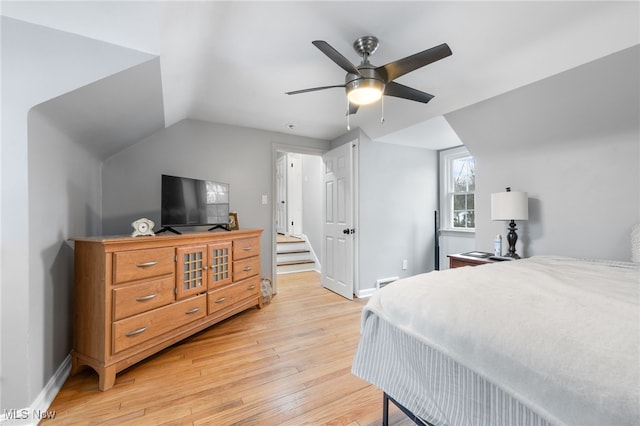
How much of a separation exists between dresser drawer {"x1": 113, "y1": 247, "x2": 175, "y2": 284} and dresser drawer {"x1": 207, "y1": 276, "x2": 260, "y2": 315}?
54cm

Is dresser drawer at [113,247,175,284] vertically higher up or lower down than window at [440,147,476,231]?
lower down

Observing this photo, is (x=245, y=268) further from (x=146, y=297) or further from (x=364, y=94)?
(x=364, y=94)

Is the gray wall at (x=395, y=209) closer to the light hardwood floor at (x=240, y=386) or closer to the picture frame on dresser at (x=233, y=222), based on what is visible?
the light hardwood floor at (x=240, y=386)

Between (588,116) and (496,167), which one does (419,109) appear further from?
(588,116)

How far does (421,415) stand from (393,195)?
3051 mm

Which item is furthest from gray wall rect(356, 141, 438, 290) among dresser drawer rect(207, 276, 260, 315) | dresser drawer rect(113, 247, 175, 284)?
dresser drawer rect(113, 247, 175, 284)

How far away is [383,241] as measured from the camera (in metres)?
3.71

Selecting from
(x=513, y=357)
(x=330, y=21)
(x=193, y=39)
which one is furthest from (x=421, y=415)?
(x=193, y=39)

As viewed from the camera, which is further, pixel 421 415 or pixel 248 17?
pixel 248 17

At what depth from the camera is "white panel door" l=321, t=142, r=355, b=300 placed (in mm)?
3508

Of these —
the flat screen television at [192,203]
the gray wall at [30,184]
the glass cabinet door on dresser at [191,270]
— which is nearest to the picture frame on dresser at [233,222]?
the flat screen television at [192,203]

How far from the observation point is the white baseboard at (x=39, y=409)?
4.35ft

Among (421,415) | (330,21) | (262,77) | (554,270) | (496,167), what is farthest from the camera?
(496,167)

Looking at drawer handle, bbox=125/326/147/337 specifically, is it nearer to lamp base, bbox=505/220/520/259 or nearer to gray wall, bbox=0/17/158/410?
gray wall, bbox=0/17/158/410
